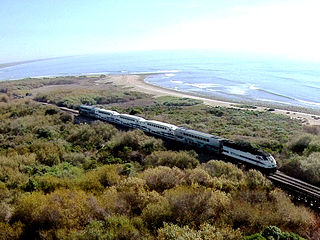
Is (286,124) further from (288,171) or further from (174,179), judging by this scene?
(174,179)

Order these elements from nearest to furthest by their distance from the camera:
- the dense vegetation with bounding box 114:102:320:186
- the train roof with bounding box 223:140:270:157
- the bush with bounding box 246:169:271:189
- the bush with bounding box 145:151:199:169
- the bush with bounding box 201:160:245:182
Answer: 1. the bush with bounding box 246:169:271:189
2. the bush with bounding box 201:160:245:182
3. the train roof with bounding box 223:140:270:157
4. the dense vegetation with bounding box 114:102:320:186
5. the bush with bounding box 145:151:199:169

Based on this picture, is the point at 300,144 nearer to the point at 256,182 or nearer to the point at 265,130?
the point at 265,130

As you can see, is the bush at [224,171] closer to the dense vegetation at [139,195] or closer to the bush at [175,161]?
the dense vegetation at [139,195]

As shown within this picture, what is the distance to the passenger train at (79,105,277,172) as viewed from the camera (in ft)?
102

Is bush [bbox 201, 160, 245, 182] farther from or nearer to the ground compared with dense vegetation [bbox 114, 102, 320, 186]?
farther from the ground

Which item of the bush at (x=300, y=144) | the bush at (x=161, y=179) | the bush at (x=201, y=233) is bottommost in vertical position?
the bush at (x=300, y=144)

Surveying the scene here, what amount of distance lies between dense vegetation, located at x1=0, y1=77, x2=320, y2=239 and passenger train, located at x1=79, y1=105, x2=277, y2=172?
2.78m

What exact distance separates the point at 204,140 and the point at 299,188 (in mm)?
12953

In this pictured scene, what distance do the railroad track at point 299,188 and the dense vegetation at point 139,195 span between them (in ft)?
5.26

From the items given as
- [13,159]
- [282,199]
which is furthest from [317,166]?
[13,159]

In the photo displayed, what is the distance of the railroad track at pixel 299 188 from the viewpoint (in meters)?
26.5

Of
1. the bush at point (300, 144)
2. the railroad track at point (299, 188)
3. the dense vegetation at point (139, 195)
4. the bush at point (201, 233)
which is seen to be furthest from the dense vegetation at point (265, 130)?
the bush at point (201, 233)

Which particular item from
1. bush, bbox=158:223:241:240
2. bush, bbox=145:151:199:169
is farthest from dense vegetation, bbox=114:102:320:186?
bush, bbox=158:223:241:240

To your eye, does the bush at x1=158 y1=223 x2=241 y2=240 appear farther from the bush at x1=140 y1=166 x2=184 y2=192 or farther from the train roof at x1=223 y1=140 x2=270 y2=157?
the train roof at x1=223 y1=140 x2=270 y2=157
